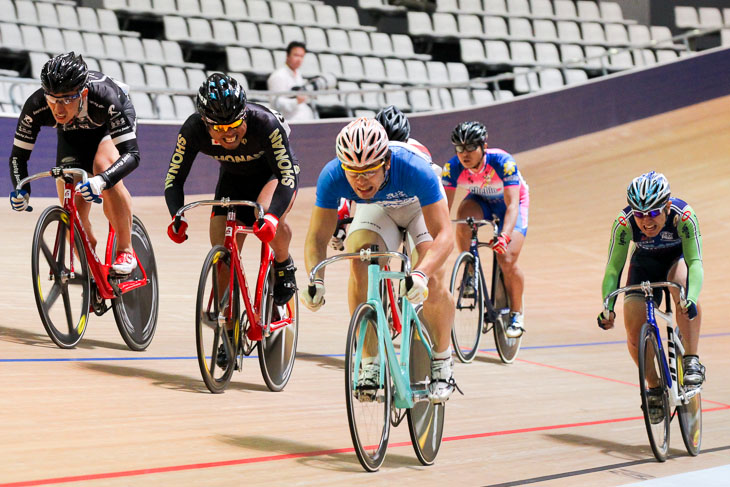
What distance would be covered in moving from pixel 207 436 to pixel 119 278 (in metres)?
1.36

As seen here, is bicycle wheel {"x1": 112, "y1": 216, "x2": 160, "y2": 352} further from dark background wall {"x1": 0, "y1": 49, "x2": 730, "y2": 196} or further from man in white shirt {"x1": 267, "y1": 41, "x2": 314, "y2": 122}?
man in white shirt {"x1": 267, "y1": 41, "x2": 314, "y2": 122}

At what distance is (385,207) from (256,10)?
924 centimetres

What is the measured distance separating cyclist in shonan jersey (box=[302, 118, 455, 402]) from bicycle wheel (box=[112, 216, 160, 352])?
4.58 feet

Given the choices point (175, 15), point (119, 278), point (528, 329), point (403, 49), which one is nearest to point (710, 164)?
point (403, 49)

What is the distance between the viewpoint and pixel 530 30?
1501 cm

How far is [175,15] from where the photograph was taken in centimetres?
1198

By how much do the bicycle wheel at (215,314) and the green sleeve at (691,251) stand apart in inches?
73.5

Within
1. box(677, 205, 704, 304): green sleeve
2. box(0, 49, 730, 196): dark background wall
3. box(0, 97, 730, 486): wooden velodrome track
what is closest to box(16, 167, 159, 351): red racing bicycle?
box(0, 97, 730, 486): wooden velodrome track

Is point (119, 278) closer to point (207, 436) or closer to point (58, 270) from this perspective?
point (58, 270)

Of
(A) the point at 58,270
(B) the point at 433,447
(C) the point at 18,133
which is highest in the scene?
(C) the point at 18,133

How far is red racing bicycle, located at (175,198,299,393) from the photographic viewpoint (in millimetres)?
3975

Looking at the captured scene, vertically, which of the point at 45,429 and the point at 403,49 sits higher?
the point at 403,49

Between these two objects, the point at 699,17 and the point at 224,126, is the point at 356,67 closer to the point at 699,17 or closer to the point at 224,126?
the point at 699,17

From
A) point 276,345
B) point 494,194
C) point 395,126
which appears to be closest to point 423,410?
point 276,345
